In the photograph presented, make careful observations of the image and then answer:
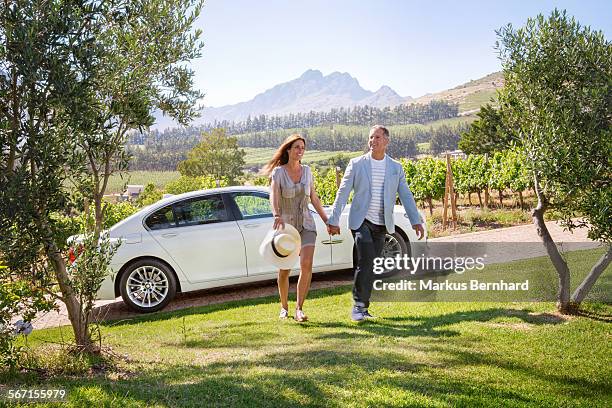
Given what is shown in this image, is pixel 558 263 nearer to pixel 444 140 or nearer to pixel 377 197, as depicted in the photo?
pixel 377 197

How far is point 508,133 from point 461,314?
7.18 ft

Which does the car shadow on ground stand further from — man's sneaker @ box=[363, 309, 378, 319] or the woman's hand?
the woman's hand

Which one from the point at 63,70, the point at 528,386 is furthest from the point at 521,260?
the point at 63,70

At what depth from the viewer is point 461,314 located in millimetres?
6738

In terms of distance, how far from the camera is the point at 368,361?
4863 mm

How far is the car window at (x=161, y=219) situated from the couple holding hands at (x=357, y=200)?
2631mm

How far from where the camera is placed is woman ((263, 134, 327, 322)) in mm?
6566

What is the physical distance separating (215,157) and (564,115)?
85.8 metres

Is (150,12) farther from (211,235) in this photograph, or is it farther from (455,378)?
(455,378)

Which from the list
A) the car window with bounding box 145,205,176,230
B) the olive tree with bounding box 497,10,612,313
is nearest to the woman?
the olive tree with bounding box 497,10,612,313

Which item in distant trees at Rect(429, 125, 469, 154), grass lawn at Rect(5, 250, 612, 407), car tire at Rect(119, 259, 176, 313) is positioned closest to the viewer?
grass lawn at Rect(5, 250, 612, 407)

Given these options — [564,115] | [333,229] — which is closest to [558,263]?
[564,115]

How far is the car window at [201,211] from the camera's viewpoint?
878 centimetres

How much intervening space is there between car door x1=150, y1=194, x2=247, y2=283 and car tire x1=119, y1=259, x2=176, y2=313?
263 millimetres
